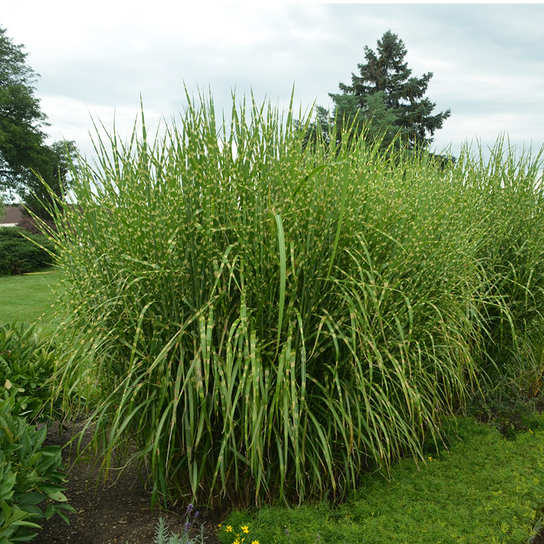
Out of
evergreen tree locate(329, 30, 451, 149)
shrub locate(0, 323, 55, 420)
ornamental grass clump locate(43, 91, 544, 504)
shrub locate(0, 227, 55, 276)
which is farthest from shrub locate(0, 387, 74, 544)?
evergreen tree locate(329, 30, 451, 149)

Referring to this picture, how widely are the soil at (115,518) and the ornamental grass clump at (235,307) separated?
122 mm

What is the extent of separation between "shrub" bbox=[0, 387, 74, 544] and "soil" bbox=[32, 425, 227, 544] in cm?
20

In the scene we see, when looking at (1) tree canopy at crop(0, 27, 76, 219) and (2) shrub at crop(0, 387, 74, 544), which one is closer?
(2) shrub at crop(0, 387, 74, 544)

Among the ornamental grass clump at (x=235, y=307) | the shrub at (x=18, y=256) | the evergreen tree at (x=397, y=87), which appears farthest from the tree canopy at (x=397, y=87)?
the ornamental grass clump at (x=235, y=307)

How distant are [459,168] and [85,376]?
156 inches

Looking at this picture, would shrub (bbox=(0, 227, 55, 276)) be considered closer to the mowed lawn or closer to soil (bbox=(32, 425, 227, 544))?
the mowed lawn

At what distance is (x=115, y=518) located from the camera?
7.43ft

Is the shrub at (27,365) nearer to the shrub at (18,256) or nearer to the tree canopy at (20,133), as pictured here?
the shrub at (18,256)

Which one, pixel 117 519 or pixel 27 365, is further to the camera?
pixel 27 365

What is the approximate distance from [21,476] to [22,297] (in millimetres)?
8107

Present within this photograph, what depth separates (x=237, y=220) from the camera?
2.10m

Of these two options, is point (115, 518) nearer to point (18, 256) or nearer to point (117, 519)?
point (117, 519)

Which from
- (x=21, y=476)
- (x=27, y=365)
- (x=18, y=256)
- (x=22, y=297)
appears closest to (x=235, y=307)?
(x=21, y=476)

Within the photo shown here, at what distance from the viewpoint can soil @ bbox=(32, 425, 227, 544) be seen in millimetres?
2130
